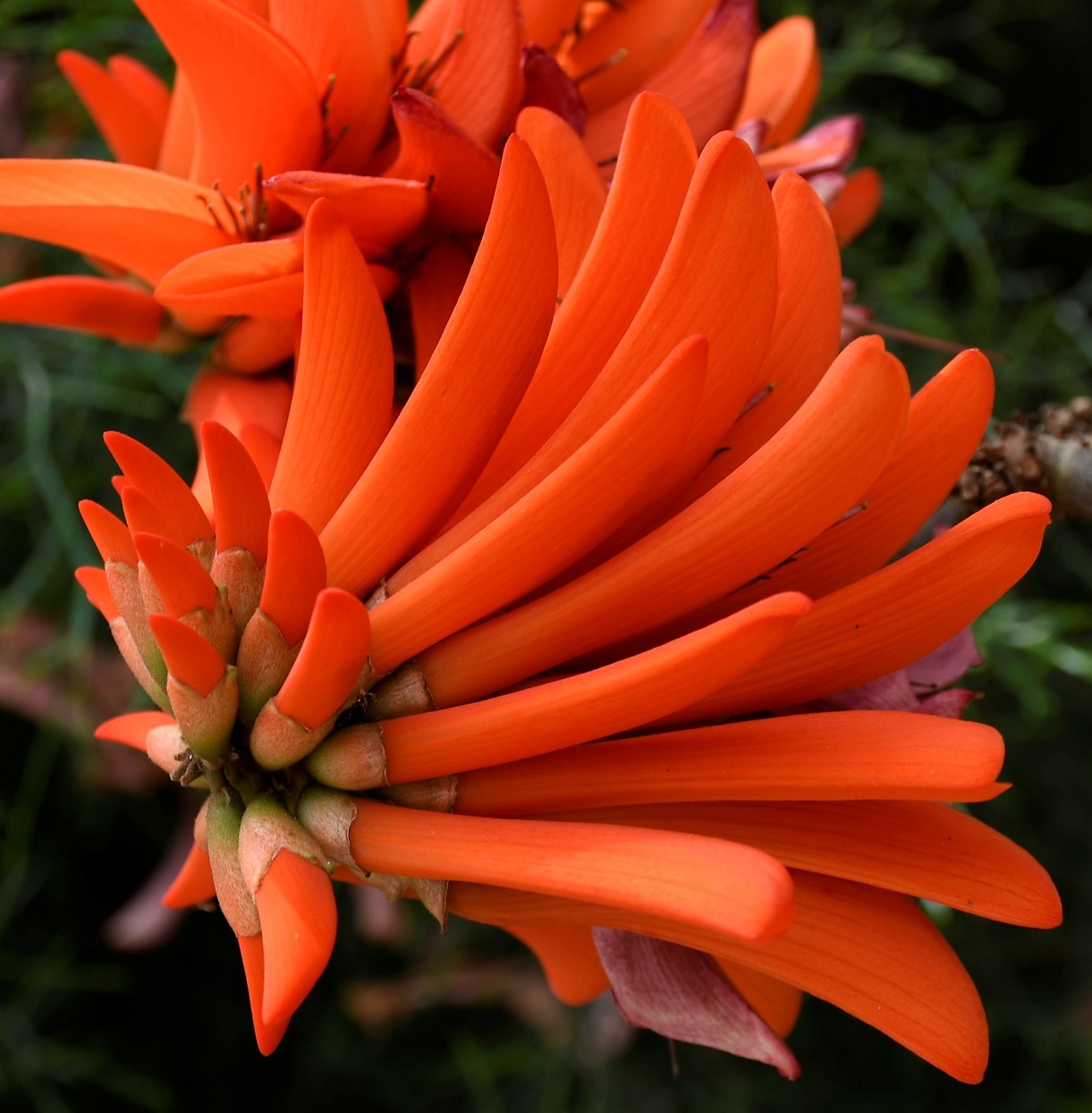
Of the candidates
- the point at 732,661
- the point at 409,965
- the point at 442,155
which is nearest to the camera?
the point at 732,661

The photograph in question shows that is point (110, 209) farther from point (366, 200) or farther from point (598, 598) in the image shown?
point (598, 598)

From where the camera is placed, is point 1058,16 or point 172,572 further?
Result: point 1058,16

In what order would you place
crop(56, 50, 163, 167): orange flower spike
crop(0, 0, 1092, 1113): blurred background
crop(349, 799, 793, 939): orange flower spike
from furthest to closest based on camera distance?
crop(0, 0, 1092, 1113): blurred background → crop(56, 50, 163, 167): orange flower spike → crop(349, 799, 793, 939): orange flower spike

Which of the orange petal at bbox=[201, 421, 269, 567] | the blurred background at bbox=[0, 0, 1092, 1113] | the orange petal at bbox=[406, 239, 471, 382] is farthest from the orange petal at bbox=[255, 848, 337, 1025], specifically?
the blurred background at bbox=[0, 0, 1092, 1113]

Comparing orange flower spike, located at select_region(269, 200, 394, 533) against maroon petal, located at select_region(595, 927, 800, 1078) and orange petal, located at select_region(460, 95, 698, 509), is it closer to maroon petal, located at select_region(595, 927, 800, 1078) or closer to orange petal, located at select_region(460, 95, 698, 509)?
orange petal, located at select_region(460, 95, 698, 509)

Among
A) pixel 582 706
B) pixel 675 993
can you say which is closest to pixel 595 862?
pixel 582 706

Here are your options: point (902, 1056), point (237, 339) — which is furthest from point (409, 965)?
point (237, 339)

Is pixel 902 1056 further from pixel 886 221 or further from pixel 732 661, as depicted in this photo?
pixel 732 661
